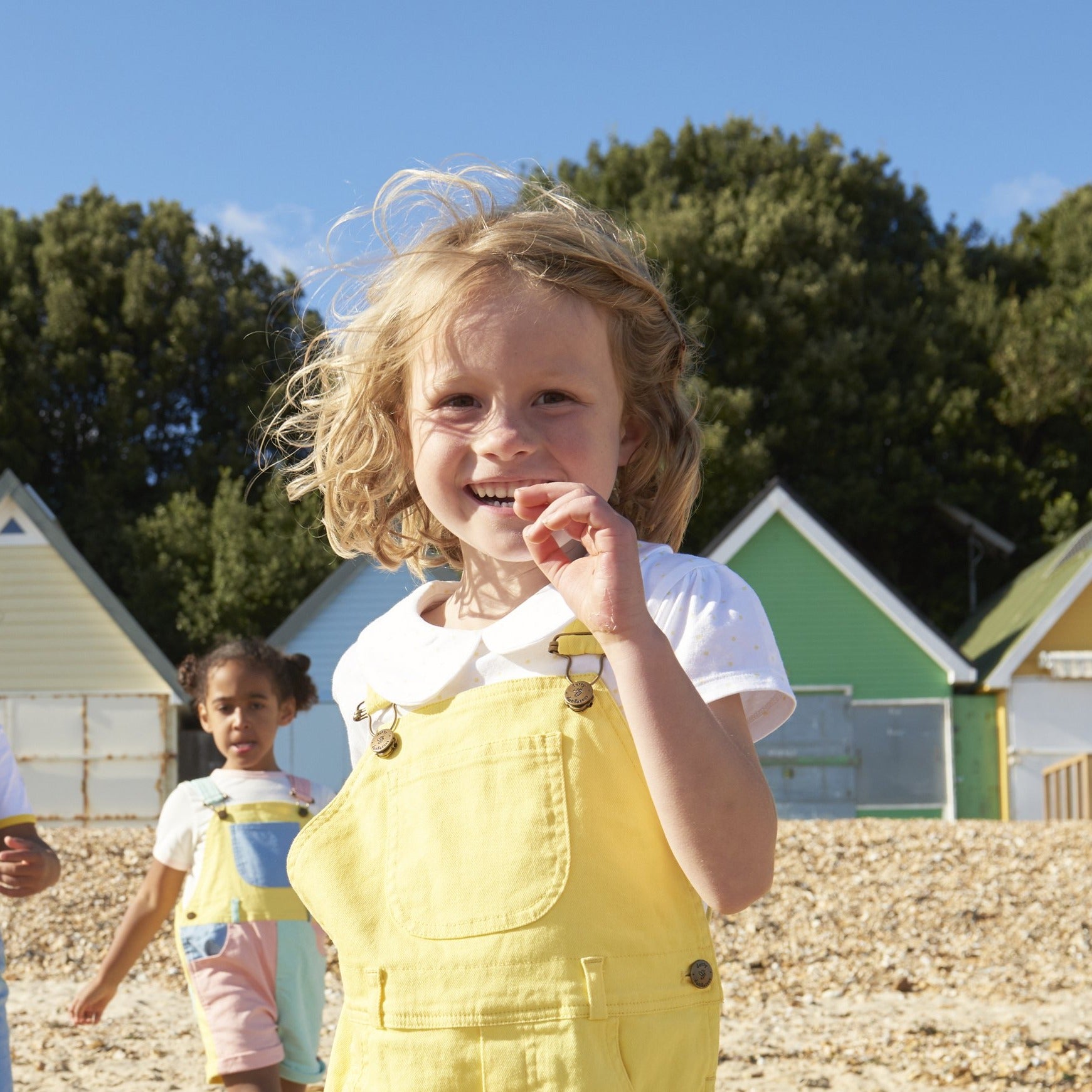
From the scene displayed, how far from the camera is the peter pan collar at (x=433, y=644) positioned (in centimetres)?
177

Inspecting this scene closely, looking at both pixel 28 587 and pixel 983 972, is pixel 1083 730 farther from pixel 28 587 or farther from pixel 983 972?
pixel 28 587

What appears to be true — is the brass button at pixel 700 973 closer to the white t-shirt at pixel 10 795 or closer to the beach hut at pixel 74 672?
the white t-shirt at pixel 10 795

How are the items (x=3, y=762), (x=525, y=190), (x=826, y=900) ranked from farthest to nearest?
1. (x=826, y=900)
2. (x=3, y=762)
3. (x=525, y=190)

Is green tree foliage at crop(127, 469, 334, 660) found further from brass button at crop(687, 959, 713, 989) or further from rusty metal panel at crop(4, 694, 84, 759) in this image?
brass button at crop(687, 959, 713, 989)

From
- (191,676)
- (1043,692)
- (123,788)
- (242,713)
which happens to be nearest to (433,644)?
(242,713)

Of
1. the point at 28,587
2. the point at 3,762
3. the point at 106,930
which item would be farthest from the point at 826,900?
the point at 28,587

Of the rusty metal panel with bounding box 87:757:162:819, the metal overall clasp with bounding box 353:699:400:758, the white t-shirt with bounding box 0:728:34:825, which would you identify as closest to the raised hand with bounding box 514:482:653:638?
the metal overall clasp with bounding box 353:699:400:758

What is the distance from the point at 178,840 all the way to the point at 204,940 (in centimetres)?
42

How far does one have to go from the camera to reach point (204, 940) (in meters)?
4.39

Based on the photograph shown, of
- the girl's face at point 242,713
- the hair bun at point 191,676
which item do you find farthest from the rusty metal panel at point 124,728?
the girl's face at point 242,713

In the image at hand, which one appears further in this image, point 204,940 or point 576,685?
point 204,940

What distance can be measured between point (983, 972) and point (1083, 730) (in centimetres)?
1185

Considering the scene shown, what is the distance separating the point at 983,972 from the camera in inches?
337

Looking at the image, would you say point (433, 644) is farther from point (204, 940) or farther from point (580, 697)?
point (204, 940)
